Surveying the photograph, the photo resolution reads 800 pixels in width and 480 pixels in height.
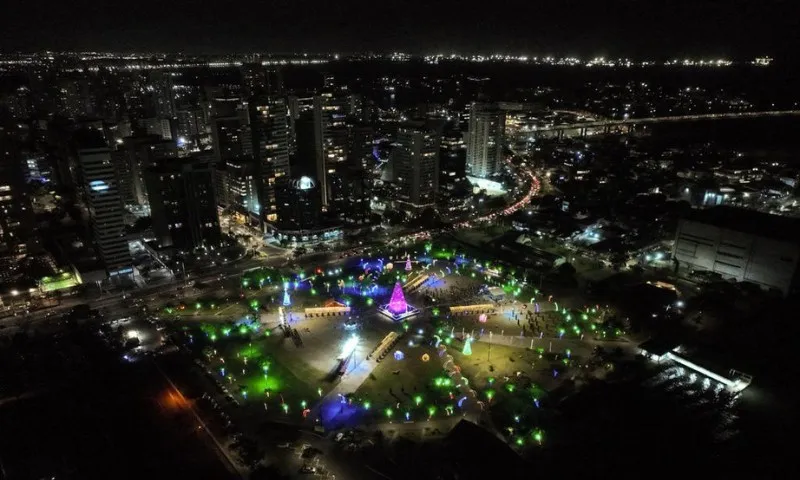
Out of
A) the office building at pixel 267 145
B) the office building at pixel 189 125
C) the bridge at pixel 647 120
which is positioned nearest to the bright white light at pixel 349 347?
the office building at pixel 267 145

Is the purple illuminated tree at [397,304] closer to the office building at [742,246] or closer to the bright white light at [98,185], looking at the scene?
the office building at [742,246]

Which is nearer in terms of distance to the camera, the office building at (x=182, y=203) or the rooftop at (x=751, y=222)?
the rooftop at (x=751, y=222)

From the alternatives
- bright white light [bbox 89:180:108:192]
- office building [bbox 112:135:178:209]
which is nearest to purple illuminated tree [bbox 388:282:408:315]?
bright white light [bbox 89:180:108:192]

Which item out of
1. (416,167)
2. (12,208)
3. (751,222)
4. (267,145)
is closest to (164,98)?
(267,145)

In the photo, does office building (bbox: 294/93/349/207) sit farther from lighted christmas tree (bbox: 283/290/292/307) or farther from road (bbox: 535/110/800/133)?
road (bbox: 535/110/800/133)

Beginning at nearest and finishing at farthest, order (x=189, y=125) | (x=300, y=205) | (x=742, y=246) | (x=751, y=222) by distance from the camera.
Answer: (x=742, y=246) → (x=751, y=222) → (x=300, y=205) → (x=189, y=125)

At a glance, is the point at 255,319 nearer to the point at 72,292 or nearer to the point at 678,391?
the point at 72,292

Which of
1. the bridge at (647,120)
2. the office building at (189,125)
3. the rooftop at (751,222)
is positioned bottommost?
the bridge at (647,120)

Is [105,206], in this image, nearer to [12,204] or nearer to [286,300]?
[12,204]
